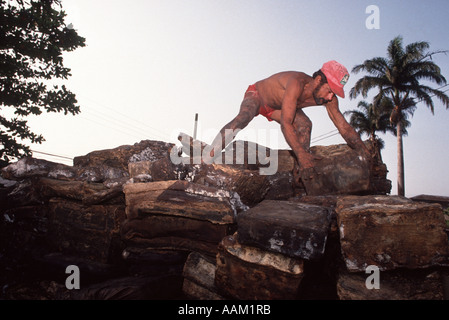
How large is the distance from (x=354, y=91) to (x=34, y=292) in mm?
27471

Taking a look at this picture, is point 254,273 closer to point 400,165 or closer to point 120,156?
point 120,156

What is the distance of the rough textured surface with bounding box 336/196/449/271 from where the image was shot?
50.3 inches

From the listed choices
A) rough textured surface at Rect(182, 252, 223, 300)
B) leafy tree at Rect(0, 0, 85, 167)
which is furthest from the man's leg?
leafy tree at Rect(0, 0, 85, 167)

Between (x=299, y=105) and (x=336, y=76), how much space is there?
0.58m

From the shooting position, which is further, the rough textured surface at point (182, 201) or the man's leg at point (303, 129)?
the man's leg at point (303, 129)

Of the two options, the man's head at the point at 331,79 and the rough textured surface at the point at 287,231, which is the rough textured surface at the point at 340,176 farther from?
the rough textured surface at the point at 287,231

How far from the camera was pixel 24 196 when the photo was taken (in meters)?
2.69

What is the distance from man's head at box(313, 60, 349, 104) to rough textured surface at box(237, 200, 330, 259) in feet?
6.71

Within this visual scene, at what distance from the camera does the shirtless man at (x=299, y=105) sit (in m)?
2.84

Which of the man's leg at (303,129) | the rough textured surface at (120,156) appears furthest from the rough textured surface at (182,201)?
the man's leg at (303,129)

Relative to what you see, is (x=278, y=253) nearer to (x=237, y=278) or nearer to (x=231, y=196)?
(x=237, y=278)

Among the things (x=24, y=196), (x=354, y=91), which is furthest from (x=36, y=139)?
(x=354, y=91)

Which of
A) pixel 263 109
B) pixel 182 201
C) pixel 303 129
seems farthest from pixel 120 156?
pixel 303 129

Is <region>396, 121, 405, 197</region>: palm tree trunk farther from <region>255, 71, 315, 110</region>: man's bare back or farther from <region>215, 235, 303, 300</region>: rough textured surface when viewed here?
<region>215, 235, 303, 300</region>: rough textured surface
